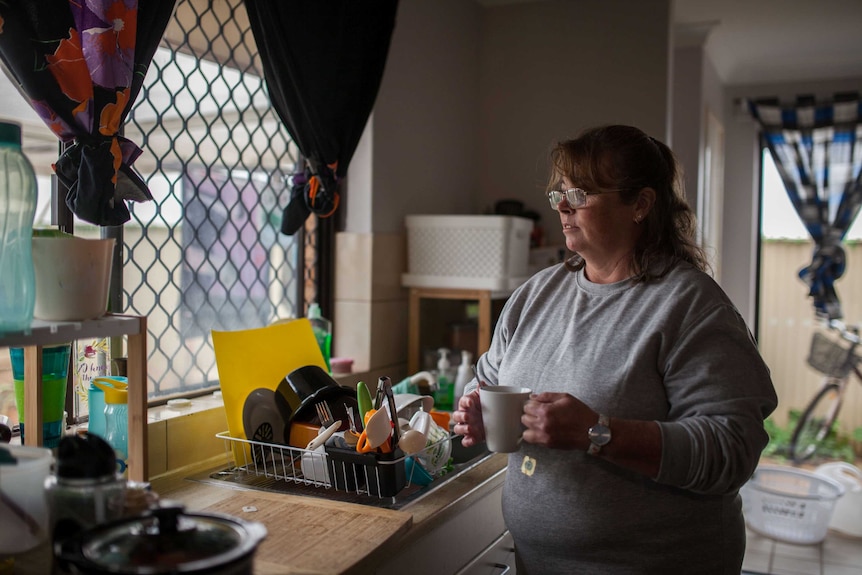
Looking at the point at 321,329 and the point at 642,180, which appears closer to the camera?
the point at 642,180

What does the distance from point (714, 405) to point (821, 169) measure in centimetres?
413

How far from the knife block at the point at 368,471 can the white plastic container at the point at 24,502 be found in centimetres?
53

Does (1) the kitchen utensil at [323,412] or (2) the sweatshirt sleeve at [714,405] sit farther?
(1) the kitchen utensil at [323,412]

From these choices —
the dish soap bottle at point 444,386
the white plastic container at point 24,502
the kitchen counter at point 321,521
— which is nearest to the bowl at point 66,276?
the white plastic container at point 24,502

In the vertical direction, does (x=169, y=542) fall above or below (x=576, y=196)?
below

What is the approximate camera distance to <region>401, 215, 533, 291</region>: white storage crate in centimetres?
239

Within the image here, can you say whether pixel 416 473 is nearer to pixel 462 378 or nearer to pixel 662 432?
pixel 662 432

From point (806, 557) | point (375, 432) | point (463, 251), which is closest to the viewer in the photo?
point (375, 432)

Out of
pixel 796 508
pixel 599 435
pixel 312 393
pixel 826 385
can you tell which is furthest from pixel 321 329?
pixel 826 385

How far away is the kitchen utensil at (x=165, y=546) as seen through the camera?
2.77 ft

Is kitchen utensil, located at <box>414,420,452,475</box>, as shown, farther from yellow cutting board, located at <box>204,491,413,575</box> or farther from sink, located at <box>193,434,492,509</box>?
yellow cutting board, located at <box>204,491,413,575</box>

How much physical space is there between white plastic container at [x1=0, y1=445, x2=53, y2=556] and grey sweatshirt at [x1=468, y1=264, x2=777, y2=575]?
794mm

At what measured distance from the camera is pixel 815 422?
4.78 metres

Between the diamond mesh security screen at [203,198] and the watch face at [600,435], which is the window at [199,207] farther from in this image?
the watch face at [600,435]
